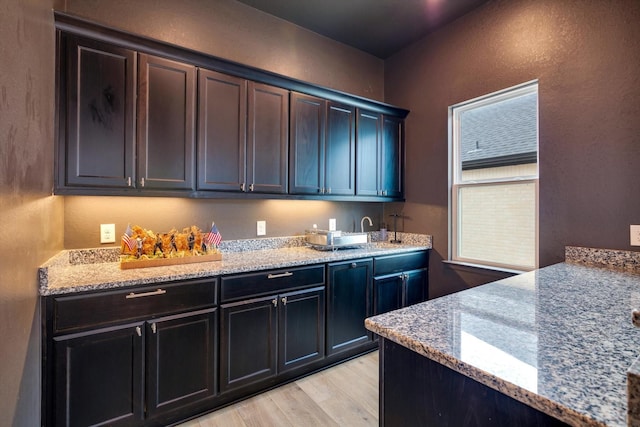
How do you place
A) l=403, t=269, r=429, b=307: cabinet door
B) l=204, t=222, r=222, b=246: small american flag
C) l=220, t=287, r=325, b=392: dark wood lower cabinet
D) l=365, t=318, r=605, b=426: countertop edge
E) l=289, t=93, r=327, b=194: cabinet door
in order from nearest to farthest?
l=365, t=318, r=605, b=426: countertop edge → l=220, t=287, r=325, b=392: dark wood lower cabinet → l=204, t=222, r=222, b=246: small american flag → l=289, t=93, r=327, b=194: cabinet door → l=403, t=269, r=429, b=307: cabinet door

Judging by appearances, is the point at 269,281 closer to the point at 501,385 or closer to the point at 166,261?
the point at 166,261

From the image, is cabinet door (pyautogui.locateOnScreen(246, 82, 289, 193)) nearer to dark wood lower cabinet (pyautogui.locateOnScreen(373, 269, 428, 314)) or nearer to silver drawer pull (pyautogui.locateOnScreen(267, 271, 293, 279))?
silver drawer pull (pyautogui.locateOnScreen(267, 271, 293, 279))

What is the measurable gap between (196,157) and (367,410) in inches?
82.8

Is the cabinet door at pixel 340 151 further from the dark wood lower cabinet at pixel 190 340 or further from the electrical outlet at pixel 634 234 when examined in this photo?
the electrical outlet at pixel 634 234

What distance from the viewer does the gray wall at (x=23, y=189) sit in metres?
0.98

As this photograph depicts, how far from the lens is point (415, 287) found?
3070 mm

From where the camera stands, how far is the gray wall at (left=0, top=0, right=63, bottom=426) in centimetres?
98

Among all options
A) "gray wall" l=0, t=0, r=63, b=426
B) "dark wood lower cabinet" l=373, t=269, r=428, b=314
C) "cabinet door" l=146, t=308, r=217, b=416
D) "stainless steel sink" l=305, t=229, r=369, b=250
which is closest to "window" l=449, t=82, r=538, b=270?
"dark wood lower cabinet" l=373, t=269, r=428, b=314

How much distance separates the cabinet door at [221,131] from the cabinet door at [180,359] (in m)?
0.94

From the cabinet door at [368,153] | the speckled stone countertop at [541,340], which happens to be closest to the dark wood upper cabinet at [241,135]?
the cabinet door at [368,153]

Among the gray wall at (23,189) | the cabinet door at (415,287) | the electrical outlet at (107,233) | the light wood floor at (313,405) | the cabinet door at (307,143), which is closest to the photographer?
the gray wall at (23,189)

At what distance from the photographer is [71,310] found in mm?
1527

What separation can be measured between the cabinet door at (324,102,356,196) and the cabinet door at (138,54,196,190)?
122cm

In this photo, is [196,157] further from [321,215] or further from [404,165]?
[404,165]
